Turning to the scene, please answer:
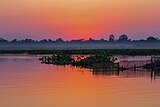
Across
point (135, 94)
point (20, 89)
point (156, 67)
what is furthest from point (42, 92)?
point (156, 67)

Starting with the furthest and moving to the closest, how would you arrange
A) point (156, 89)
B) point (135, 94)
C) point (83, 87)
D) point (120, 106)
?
point (83, 87) → point (156, 89) → point (135, 94) → point (120, 106)

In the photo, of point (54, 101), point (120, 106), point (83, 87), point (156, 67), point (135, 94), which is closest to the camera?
point (120, 106)

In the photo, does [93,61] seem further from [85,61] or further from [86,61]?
[85,61]

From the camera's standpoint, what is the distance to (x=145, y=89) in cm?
→ 3550

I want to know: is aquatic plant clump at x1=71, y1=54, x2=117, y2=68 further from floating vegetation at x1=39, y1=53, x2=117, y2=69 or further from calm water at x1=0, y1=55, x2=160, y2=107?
calm water at x1=0, y1=55, x2=160, y2=107

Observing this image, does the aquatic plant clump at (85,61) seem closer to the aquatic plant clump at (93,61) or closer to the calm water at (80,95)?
the aquatic plant clump at (93,61)

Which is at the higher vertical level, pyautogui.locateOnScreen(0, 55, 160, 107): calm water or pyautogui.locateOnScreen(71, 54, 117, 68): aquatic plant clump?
pyautogui.locateOnScreen(71, 54, 117, 68): aquatic plant clump

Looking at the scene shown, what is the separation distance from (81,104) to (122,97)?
402 centimetres

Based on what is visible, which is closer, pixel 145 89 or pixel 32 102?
pixel 32 102

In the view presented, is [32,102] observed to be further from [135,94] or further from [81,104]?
[135,94]

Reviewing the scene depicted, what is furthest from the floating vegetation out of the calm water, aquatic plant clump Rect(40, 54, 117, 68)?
the calm water

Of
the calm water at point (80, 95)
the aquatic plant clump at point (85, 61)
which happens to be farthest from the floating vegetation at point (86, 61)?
the calm water at point (80, 95)

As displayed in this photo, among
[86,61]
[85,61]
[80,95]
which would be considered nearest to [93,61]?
[86,61]

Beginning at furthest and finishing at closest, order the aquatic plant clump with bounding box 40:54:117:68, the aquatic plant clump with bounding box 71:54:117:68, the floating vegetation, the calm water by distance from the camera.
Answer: the aquatic plant clump with bounding box 40:54:117:68 < the floating vegetation < the aquatic plant clump with bounding box 71:54:117:68 < the calm water
